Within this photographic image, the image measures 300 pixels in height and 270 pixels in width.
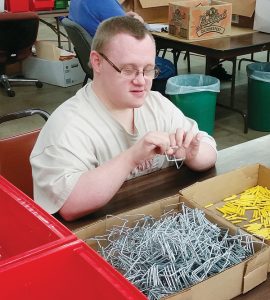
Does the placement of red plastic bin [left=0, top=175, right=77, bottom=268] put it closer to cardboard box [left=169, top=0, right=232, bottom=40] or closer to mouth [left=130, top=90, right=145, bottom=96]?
mouth [left=130, top=90, right=145, bottom=96]

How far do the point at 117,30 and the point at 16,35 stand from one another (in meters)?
3.23

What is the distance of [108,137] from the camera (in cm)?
136

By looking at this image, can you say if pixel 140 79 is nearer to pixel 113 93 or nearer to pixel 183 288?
Result: pixel 113 93

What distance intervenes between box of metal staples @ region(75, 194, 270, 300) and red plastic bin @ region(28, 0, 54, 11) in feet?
14.2

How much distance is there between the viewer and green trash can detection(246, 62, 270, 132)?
3566 mm

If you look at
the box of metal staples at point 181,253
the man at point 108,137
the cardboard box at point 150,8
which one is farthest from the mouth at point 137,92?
the cardboard box at point 150,8

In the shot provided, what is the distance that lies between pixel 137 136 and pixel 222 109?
113 inches

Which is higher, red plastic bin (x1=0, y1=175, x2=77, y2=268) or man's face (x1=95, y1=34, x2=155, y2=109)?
man's face (x1=95, y1=34, x2=155, y2=109)

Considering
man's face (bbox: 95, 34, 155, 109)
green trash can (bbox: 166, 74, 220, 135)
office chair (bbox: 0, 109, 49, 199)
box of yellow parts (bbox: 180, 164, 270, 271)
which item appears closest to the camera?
box of yellow parts (bbox: 180, 164, 270, 271)

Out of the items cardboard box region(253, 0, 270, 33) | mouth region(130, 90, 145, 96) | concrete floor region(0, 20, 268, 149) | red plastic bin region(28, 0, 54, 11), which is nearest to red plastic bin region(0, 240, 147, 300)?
mouth region(130, 90, 145, 96)

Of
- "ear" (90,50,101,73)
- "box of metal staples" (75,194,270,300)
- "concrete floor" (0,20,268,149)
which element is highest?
"ear" (90,50,101,73)

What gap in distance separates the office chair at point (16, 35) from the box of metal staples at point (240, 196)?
3.42m

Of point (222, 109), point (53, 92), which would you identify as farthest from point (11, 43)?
point (222, 109)

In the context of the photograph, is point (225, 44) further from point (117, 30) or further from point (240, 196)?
point (240, 196)
